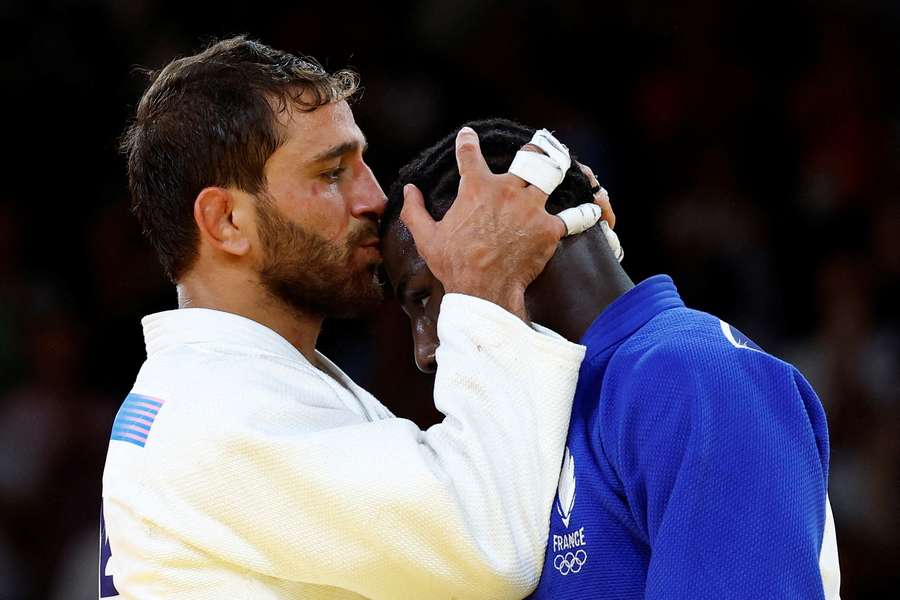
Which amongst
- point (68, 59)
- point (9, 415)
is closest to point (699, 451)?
point (9, 415)

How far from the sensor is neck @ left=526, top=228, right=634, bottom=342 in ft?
8.13

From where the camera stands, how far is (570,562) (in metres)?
2.26

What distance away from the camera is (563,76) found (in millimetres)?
6789

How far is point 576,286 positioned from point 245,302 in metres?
0.87

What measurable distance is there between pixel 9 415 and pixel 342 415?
385 centimetres

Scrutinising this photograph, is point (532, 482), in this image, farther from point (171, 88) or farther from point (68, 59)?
point (68, 59)

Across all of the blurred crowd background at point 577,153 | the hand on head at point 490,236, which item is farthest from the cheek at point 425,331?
the blurred crowd background at point 577,153

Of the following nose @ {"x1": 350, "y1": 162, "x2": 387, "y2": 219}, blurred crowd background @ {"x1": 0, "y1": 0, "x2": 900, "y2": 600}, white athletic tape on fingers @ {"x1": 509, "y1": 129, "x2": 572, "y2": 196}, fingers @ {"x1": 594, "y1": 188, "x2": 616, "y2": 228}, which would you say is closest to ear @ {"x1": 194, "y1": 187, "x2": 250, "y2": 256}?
nose @ {"x1": 350, "y1": 162, "x2": 387, "y2": 219}

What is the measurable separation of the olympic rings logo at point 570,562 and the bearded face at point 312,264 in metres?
0.93

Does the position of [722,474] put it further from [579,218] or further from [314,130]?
[314,130]

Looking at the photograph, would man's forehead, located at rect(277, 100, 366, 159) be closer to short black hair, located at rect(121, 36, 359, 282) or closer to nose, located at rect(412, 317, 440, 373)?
short black hair, located at rect(121, 36, 359, 282)

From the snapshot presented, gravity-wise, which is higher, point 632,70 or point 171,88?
point 171,88

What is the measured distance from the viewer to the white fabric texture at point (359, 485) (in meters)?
2.32

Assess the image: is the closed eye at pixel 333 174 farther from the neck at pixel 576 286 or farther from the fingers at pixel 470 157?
the neck at pixel 576 286
